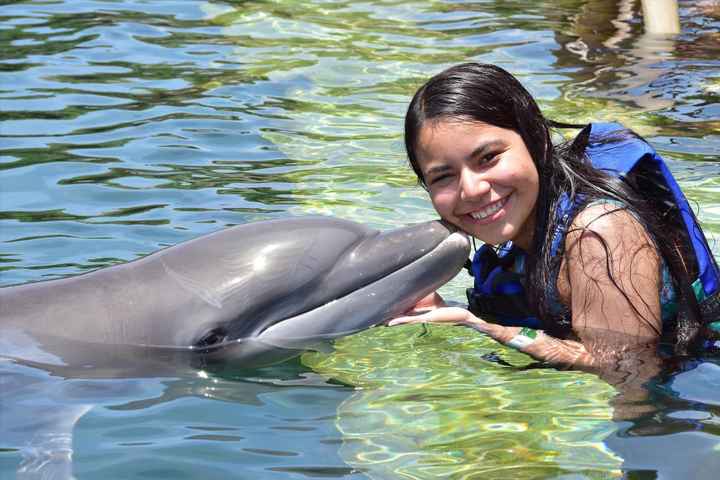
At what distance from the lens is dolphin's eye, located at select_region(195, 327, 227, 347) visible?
5527 mm

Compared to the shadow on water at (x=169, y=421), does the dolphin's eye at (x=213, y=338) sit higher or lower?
higher

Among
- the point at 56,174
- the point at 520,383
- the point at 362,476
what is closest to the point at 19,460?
the point at 362,476

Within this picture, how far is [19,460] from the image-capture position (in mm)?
4656

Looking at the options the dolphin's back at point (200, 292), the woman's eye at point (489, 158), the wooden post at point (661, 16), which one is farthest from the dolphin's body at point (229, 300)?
the wooden post at point (661, 16)

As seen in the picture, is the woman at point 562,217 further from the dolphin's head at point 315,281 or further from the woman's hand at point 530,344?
the dolphin's head at point 315,281

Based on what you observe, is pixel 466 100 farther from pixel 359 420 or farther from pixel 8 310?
pixel 8 310

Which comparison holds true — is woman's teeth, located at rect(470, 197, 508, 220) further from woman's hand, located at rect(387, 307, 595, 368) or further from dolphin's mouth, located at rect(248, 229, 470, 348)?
woman's hand, located at rect(387, 307, 595, 368)

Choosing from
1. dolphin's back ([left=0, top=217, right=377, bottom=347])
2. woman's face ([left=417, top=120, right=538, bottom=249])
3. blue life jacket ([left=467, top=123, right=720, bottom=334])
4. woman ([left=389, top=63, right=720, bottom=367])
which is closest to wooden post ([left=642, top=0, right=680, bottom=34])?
blue life jacket ([left=467, top=123, right=720, bottom=334])

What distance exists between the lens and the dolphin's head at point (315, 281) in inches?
215

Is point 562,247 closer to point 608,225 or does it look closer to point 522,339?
point 608,225

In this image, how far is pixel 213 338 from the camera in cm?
555

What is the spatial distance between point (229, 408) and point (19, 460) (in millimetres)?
877

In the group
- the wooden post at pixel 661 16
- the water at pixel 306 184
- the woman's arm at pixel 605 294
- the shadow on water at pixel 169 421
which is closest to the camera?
the shadow on water at pixel 169 421

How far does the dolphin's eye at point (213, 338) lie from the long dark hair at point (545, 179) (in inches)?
46.4
